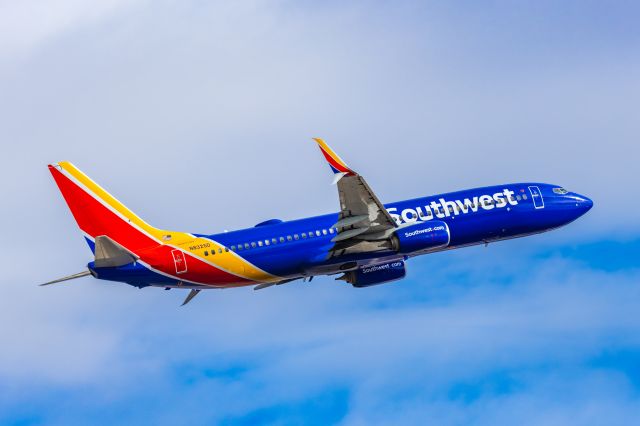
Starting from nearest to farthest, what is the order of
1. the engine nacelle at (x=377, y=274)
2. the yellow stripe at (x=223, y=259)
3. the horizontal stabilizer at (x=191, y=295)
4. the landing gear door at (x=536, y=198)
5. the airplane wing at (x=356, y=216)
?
the airplane wing at (x=356, y=216) → the yellow stripe at (x=223, y=259) → the horizontal stabilizer at (x=191, y=295) → the engine nacelle at (x=377, y=274) → the landing gear door at (x=536, y=198)

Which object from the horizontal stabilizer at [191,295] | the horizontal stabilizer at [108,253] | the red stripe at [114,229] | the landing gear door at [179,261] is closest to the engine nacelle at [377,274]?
the horizontal stabilizer at [191,295]

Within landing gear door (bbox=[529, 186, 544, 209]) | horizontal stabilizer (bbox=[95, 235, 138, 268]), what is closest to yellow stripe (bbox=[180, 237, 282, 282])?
horizontal stabilizer (bbox=[95, 235, 138, 268])

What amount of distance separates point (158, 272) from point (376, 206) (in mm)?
13578

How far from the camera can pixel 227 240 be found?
66688mm

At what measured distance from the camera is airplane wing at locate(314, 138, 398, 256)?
6288 cm

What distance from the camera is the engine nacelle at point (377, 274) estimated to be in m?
72.4

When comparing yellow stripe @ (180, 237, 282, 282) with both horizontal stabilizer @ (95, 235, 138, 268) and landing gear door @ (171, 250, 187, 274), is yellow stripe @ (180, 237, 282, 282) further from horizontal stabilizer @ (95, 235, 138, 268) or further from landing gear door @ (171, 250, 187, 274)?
horizontal stabilizer @ (95, 235, 138, 268)

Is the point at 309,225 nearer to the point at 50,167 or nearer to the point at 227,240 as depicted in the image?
the point at 227,240

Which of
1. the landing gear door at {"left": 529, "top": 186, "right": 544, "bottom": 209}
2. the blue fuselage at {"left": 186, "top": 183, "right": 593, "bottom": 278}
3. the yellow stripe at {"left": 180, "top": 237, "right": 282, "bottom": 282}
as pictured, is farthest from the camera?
the landing gear door at {"left": 529, "top": 186, "right": 544, "bottom": 209}

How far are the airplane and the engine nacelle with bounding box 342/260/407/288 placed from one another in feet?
2.03

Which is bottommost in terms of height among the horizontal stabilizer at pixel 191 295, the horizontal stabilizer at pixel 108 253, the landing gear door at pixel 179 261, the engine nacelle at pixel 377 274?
the engine nacelle at pixel 377 274

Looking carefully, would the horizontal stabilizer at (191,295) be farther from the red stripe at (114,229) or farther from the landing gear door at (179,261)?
the landing gear door at (179,261)

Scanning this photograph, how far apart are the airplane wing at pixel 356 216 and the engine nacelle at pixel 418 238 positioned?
729 millimetres

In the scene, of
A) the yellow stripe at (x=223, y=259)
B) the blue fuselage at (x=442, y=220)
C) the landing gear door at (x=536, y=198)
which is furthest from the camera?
the landing gear door at (x=536, y=198)
